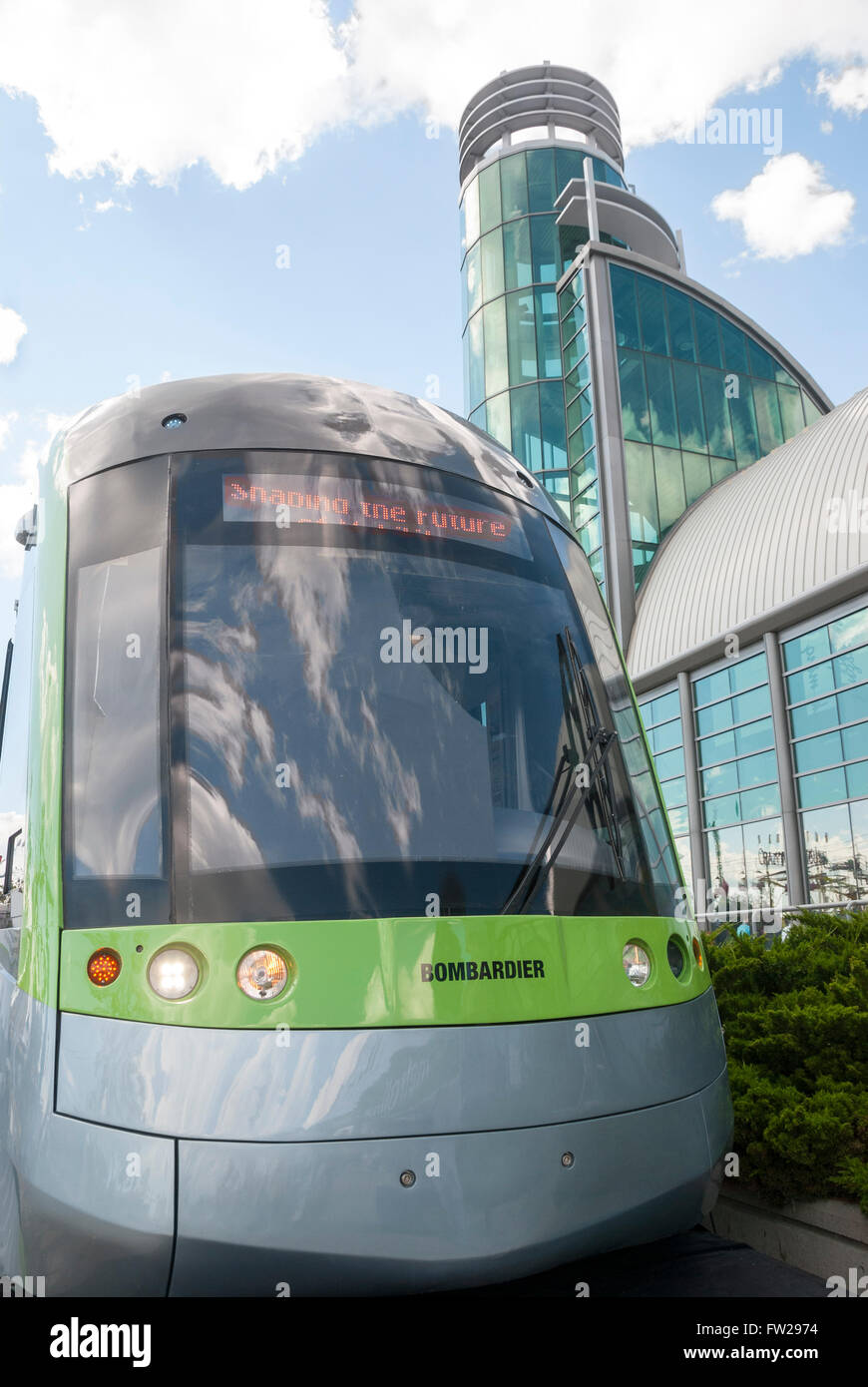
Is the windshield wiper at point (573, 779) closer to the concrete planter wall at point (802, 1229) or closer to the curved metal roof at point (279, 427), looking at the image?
the curved metal roof at point (279, 427)

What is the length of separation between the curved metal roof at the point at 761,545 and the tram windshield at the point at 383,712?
14.0 metres

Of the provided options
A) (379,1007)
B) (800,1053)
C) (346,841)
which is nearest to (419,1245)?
(379,1007)

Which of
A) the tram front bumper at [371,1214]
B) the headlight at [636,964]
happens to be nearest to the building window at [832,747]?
the headlight at [636,964]

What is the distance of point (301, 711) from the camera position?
11.5 ft

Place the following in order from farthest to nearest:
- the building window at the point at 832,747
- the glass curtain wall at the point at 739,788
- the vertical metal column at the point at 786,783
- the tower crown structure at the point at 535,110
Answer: the tower crown structure at the point at 535,110
the glass curtain wall at the point at 739,788
the vertical metal column at the point at 786,783
the building window at the point at 832,747

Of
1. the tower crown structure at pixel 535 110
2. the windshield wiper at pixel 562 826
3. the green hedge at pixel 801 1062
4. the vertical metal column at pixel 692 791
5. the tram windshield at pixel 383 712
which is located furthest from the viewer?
the tower crown structure at pixel 535 110

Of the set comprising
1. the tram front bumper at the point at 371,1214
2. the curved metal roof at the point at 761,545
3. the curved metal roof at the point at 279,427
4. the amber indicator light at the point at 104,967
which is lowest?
the tram front bumper at the point at 371,1214

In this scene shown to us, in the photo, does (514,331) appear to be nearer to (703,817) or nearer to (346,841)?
(703,817)

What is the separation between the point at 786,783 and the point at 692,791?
2688 mm

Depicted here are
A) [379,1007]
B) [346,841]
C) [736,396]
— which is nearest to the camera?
[379,1007]

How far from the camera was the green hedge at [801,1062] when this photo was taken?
4215 mm

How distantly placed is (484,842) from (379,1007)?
28.0 inches
